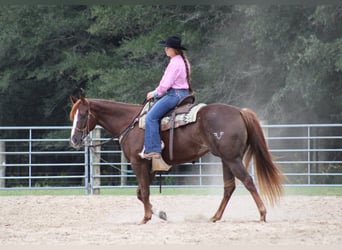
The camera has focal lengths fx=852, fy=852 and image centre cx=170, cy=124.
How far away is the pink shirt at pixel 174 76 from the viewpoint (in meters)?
9.92

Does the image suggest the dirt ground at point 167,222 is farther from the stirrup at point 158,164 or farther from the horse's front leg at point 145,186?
the stirrup at point 158,164

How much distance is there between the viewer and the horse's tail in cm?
987

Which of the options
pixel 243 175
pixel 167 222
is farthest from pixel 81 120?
pixel 243 175

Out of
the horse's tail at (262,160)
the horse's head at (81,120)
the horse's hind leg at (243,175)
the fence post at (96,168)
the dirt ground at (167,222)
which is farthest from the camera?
the fence post at (96,168)

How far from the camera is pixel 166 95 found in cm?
1006

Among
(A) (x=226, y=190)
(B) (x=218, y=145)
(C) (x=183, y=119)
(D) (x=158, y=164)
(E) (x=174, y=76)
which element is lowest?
(A) (x=226, y=190)

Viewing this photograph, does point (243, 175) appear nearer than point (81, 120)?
Yes

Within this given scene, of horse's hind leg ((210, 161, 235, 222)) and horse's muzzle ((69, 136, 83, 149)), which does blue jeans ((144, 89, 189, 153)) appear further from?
horse's muzzle ((69, 136, 83, 149))

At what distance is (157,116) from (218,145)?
32.2 inches

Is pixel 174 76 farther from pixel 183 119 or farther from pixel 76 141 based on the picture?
pixel 76 141

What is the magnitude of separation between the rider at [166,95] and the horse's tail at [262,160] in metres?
0.79

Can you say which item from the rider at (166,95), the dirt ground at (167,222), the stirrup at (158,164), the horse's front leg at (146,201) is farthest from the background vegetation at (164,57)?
the horse's front leg at (146,201)

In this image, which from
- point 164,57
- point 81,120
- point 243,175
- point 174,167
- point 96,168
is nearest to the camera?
point 243,175

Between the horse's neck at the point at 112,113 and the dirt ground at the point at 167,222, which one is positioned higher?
the horse's neck at the point at 112,113
